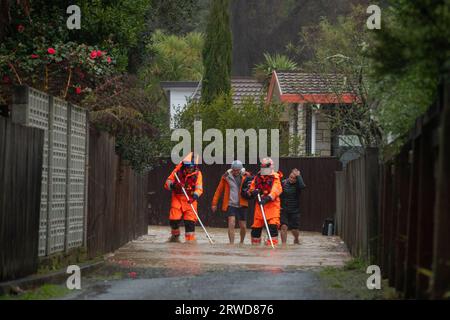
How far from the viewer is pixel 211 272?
15.9m

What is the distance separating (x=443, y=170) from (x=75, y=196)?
8860 mm

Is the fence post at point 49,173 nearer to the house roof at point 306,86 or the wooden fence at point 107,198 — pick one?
the wooden fence at point 107,198

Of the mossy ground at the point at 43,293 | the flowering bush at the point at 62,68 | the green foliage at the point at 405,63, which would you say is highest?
the flowering bush at the point at 62,68

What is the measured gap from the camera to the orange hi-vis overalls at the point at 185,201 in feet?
82.5

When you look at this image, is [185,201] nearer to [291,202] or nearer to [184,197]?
[184,197]

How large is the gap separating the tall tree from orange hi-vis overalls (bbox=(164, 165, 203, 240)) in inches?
653

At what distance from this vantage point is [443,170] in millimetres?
9086

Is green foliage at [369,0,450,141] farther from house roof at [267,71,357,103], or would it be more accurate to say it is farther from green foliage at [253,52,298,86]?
green foliage at [253,52,298,86]

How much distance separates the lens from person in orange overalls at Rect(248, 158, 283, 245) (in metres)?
24.8

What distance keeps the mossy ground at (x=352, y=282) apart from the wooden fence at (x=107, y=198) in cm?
382

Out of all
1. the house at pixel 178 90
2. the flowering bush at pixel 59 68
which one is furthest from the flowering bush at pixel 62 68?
the house at pixel 178 90

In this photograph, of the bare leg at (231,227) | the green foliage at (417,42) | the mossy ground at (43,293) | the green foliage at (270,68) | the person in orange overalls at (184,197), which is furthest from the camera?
the green foliage at (270,68)

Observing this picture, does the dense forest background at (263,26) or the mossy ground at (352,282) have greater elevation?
the dense forest background at (263,26)
